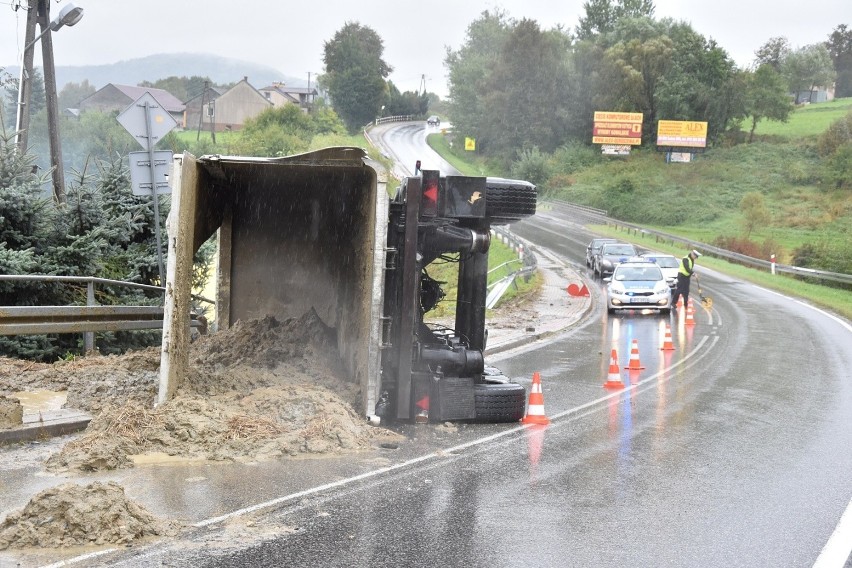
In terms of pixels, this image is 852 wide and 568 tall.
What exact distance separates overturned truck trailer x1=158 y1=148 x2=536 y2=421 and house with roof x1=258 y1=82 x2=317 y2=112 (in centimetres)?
12424

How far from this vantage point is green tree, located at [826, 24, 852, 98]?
490ft

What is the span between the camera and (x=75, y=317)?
40.2 feet

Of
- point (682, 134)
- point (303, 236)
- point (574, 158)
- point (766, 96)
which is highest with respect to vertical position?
point (766, 96)

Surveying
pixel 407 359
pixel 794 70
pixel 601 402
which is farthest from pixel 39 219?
pixel 794 70

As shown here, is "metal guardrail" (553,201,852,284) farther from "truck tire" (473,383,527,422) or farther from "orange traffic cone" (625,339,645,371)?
"truck tire" (473,383,527,422)

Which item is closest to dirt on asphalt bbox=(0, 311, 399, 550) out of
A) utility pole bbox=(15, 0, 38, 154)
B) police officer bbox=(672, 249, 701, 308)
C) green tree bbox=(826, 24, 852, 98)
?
utility pole bbox=(15, 0, 38, 154)

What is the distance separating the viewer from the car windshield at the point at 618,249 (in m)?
41.7

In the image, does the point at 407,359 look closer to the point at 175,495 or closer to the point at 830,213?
the point at 175,495

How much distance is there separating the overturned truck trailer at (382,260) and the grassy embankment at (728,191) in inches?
1775

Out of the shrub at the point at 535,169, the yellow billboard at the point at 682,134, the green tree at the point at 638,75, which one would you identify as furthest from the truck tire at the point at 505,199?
the green tree at the point at 638,75

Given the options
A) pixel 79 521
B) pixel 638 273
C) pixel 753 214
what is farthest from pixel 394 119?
pixel 79 521

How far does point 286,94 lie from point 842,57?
84386 millimetres

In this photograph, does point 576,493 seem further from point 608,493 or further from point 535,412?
point 535,412

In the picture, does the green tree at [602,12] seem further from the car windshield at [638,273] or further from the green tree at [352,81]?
the car windshield at [638,273]
